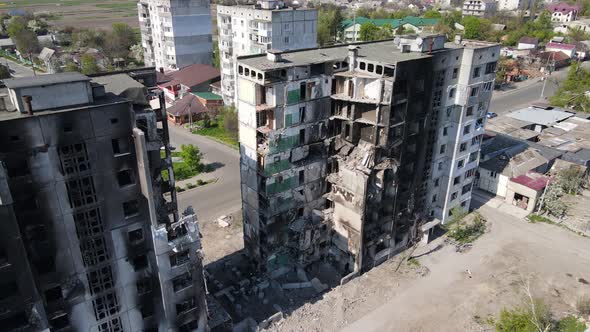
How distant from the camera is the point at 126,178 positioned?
81.8ft

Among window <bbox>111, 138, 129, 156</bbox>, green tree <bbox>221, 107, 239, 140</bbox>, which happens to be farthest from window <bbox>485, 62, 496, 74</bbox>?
green tree <bbox>221, 107, 239, 140</bbox>

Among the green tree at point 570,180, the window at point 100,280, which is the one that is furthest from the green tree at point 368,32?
the window at point 100,280

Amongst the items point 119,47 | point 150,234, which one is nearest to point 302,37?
point 150,234

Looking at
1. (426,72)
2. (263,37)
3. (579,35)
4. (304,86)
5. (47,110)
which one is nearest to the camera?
(47,110)

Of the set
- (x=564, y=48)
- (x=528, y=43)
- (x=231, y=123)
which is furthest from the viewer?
(x=528, y=43)

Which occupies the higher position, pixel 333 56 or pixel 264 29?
pixel 333 56

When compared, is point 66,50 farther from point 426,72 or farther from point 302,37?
point 426,72

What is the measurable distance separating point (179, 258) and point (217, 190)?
94.6ft

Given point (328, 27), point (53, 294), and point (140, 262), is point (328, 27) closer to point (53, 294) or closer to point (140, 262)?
point (140, 262)

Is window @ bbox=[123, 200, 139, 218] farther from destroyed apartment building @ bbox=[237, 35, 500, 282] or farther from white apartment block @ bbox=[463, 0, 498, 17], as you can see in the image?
white apartment block @ bbox=[463, 0, 498, 17]

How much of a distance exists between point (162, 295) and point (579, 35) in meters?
166

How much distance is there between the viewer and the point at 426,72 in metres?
37.1

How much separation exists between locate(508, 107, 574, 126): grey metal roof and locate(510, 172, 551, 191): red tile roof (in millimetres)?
23445

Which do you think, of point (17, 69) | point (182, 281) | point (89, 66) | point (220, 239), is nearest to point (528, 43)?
point (220, 239)
